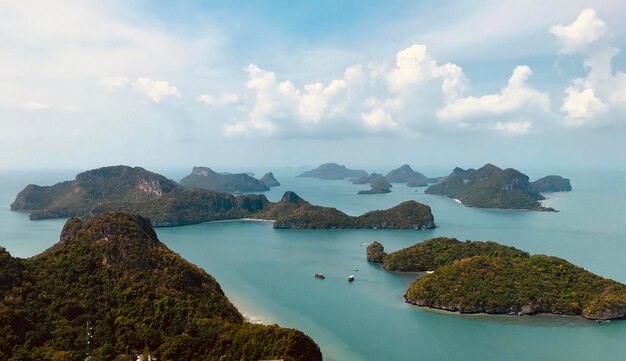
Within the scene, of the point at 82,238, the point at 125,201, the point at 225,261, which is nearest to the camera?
the point at 82,238

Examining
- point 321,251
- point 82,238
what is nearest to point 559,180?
point 321,251

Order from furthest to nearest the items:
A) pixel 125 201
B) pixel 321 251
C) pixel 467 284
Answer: pixel 125 201 → pixel 321 251 → pixel 467 284

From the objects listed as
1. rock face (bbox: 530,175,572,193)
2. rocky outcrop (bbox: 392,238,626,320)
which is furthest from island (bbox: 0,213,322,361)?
rock face (bbox: 530,175,572,193)

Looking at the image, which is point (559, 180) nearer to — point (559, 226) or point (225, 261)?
point (559, 226)

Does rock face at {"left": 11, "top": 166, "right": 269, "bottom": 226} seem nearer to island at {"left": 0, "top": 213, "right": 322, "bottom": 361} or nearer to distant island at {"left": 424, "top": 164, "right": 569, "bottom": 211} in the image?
island at {"left": 0, "top": 213, "right": 322, "bottom": 361}

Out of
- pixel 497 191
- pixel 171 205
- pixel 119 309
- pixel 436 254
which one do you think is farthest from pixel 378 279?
pixel 497 191

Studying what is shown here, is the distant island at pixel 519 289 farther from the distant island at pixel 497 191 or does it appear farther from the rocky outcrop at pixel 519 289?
the distant island at pixel 497 191

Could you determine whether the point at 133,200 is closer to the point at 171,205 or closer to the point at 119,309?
the point at 171,205
